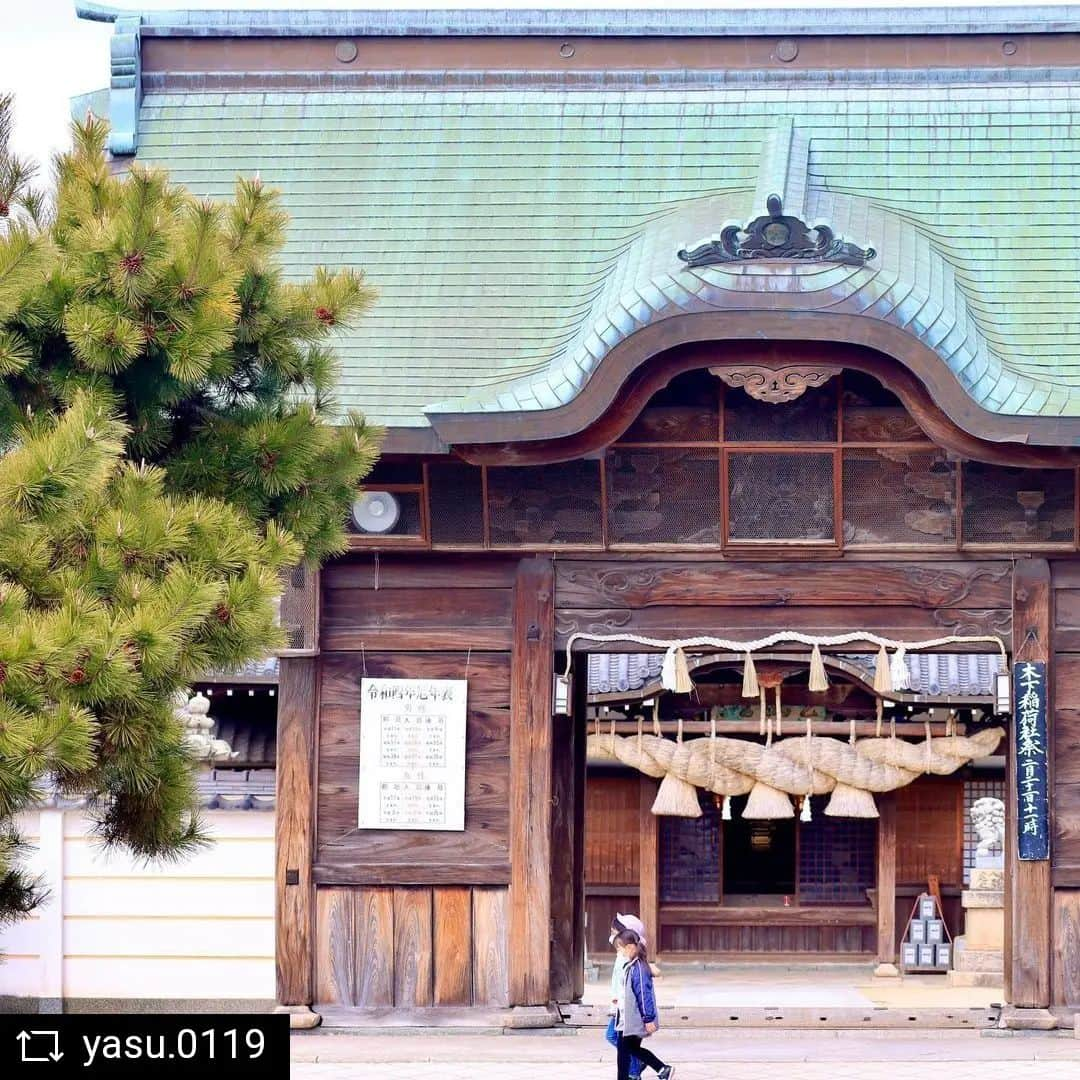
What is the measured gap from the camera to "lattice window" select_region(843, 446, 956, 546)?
1432 cm

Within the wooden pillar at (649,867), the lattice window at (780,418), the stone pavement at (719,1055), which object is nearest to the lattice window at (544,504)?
the lattice window at (780,418)

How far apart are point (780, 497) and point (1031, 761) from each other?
254 cm

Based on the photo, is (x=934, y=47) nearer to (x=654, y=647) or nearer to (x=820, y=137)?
(x=820, y=137)

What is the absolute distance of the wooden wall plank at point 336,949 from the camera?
47.7 feet

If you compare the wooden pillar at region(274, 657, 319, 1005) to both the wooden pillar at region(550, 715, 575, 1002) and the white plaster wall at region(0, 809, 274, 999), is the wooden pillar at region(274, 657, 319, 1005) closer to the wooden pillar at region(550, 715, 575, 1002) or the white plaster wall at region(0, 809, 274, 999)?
the white plaster wall at region(0, 809, 274, 999)

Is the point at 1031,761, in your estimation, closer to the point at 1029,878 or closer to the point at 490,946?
the point at 1029,878

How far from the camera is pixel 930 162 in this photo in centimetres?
1606

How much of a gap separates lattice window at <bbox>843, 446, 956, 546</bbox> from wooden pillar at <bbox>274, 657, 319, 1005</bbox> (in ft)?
13.3

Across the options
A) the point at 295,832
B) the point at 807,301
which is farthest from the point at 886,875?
the point at 807,301

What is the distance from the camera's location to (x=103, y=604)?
8594mm

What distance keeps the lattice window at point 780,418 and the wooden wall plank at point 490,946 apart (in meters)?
3.69

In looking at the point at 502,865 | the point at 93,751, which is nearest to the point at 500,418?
the point at 502,865

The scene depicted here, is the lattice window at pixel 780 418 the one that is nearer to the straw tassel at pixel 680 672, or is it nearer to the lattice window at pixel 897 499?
the lattice window at pixel 897 499

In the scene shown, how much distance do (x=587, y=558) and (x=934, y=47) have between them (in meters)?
5.49
